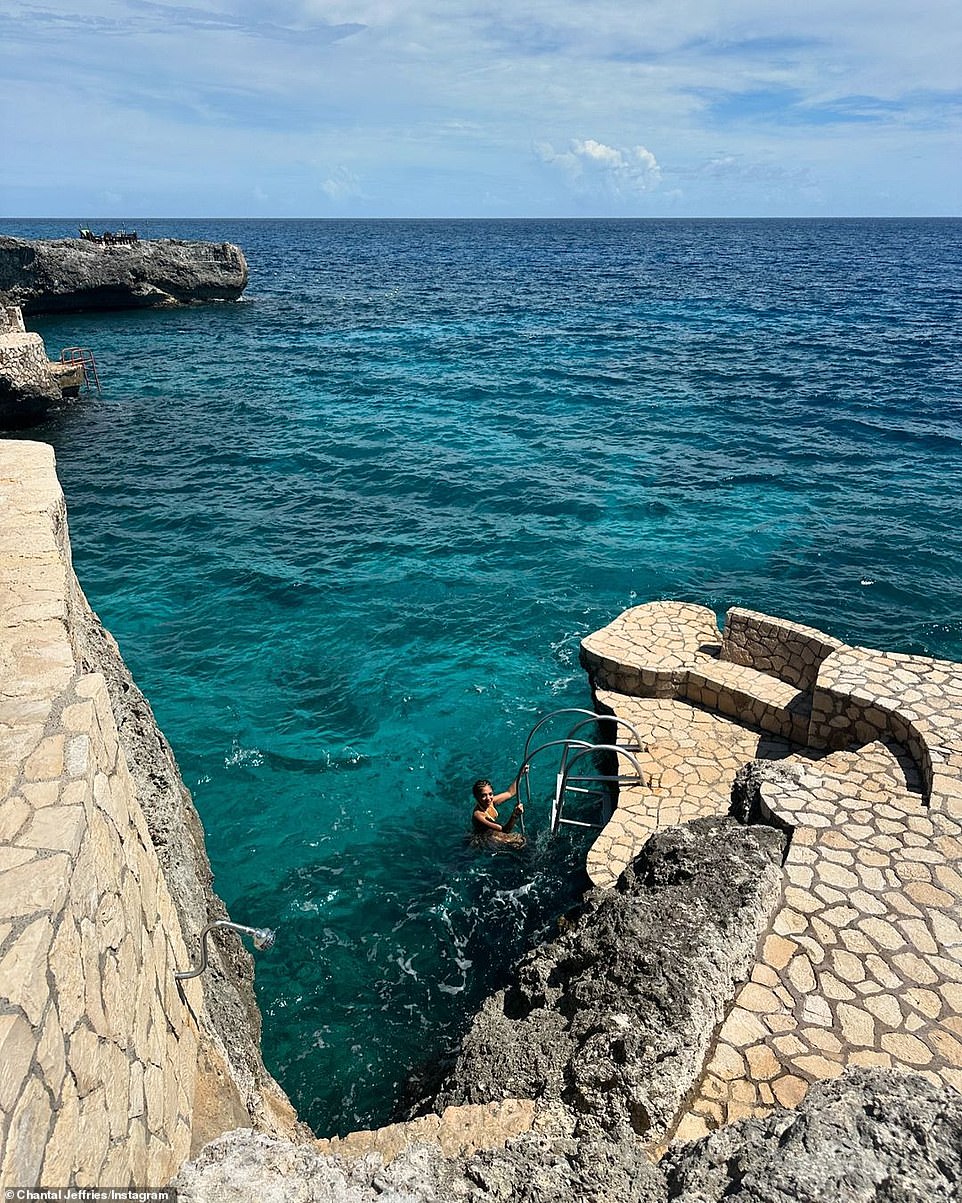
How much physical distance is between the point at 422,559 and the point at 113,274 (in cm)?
5169

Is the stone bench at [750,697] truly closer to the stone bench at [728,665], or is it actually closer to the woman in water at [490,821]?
the stone bench at [728,665]

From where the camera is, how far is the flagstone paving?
20.5ft

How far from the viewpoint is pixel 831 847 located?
27.0 ft

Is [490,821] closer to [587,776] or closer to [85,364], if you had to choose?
[587,776]

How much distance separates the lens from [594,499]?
2392cm

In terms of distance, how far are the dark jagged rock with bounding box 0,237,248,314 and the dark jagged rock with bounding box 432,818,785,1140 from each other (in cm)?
6191

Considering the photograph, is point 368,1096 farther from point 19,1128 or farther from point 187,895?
point 19,1128

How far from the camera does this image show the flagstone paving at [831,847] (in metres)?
6.24

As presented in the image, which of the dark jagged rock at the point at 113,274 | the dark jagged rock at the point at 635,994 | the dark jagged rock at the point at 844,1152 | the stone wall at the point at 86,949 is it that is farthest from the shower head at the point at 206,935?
the dark jagged rock at the point at 113,274

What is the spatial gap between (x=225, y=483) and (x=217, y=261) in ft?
149

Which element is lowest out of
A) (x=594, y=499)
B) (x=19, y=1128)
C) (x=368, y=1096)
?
(x=368, y=1096)

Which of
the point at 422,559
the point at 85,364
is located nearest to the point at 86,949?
the point at 422,559

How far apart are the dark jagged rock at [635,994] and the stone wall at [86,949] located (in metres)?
2.16

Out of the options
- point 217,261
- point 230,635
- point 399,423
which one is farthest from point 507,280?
point 230,635
